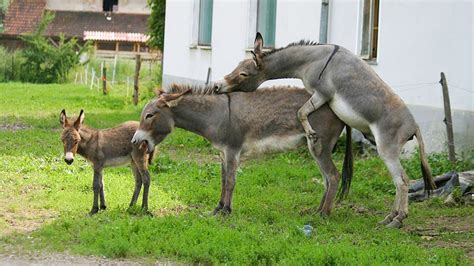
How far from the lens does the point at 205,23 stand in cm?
2398

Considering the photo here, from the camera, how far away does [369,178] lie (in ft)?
46.4

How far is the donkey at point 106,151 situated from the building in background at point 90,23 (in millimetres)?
39610

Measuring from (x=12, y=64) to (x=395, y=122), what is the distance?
1283 inches

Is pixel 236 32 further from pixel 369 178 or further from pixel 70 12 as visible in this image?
pixel 70 12

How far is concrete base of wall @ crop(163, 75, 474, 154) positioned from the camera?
1390 centimetres

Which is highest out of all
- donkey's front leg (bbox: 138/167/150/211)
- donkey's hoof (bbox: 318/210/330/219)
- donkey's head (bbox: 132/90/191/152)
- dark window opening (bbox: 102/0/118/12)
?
dark window opening (bbox: 102/0/118/12)

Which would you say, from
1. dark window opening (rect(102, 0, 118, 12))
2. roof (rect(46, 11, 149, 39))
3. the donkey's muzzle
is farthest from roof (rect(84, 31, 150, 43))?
the donkey's muzzle

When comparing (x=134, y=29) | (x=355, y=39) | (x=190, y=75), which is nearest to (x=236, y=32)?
(x=190, y=75)

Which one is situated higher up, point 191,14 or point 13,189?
point 191,14

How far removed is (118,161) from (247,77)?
178 cm

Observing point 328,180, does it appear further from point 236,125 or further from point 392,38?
point 392,38

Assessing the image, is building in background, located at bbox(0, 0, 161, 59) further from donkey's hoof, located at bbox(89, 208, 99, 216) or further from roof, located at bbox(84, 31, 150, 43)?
donkey's hoof, located at bbox(89, 208, 99, 216)

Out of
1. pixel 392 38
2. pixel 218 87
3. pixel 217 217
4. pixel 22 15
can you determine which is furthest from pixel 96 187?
pixel 22 15

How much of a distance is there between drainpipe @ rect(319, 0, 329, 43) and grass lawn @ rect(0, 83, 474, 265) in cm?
250
